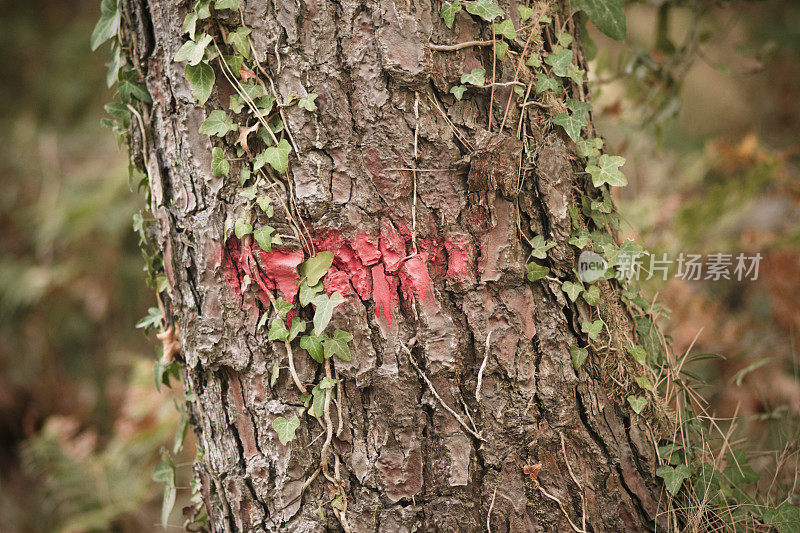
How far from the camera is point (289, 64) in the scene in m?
1.13

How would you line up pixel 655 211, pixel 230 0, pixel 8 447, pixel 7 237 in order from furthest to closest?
pixel 7 237
pixel 8 447
pixel 655 211
pixel 230 0

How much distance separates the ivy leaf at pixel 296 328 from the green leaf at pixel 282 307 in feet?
0.09

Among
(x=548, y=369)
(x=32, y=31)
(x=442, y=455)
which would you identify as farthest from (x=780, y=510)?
(x=32, y=31)

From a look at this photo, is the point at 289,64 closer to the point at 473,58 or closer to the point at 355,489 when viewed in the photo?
the point at 473,58

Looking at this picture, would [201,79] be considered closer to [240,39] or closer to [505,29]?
[240,39]

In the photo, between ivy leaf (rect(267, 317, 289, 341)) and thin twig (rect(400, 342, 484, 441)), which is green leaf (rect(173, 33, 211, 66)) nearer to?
ivy leaf (rect(267, 317, 289, 341))

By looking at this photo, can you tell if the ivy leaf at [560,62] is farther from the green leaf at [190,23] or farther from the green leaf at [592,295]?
the green leaf at [190,23]

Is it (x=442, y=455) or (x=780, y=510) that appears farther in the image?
(x=780, y=510)

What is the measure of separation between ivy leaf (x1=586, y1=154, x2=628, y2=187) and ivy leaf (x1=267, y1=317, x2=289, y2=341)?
0.78 metres

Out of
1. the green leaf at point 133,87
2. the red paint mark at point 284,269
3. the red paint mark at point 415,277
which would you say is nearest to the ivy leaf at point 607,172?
the red paint mark at point 415,277

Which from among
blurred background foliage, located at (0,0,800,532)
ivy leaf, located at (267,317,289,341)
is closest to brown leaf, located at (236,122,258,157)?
ivy leaf, located at (267,317,289,341)

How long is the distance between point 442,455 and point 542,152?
72 centimetres

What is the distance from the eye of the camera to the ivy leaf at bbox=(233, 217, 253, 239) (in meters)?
1.16

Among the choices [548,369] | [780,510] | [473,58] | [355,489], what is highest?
[473,58]
